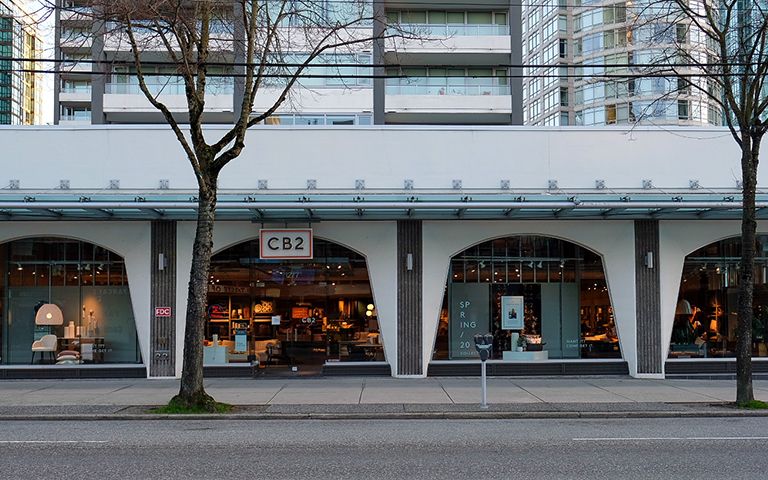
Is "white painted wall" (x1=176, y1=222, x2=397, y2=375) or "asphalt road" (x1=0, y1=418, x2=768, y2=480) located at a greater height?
"white painted wall" (x1=176, y1=222, x2=397, y2=375)

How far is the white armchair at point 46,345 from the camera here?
1994 centimetres

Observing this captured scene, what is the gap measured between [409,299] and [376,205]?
293 cm

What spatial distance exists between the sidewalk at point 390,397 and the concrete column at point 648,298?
0.79 meters

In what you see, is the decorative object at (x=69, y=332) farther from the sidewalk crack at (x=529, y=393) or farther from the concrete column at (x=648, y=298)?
the concrete column at (x=648, y=298)

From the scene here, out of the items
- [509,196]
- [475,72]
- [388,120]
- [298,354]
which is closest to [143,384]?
[298,354]

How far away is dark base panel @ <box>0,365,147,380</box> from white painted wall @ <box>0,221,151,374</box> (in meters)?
0.46

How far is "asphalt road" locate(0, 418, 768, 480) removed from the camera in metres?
9.03

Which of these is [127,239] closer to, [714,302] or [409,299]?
[409,299]

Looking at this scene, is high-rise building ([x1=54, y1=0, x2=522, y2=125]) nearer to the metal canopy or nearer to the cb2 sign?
the cb2 sign

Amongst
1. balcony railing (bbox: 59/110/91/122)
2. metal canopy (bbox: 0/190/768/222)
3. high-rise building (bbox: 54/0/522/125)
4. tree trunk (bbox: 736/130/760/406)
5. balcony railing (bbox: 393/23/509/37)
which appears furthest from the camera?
balcony railing (bbox: 59/110/91/122)

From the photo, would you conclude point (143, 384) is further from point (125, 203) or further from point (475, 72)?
point (475, 72)

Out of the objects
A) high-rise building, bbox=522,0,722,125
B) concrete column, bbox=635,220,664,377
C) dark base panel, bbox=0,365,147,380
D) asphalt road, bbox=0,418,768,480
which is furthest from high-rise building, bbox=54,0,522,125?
high-rise building, bbox=522,0,722,125

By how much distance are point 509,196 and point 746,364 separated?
628 cm

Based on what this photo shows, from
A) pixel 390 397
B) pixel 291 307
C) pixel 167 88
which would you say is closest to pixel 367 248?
pixel 291 307
